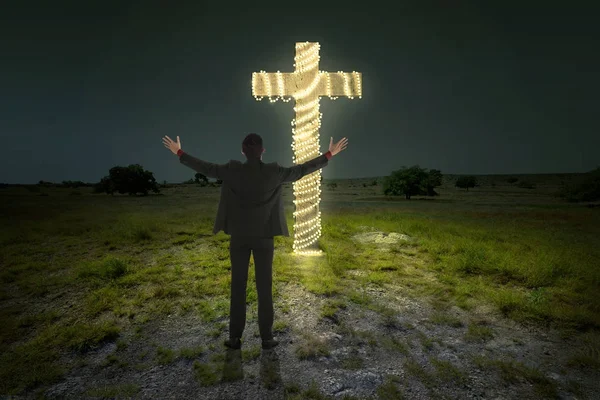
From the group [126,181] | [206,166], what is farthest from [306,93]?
[126,181]

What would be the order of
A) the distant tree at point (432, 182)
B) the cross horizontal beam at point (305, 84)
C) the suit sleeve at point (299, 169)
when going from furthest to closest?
the distant tree at point (432, 182) → the cross horizontal beam at point (305, 84) → the suit sleeve at point (299, 169)

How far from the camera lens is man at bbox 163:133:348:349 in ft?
11.7

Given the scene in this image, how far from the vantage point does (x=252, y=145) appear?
3.63m

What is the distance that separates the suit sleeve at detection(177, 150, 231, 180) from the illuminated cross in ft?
13.0

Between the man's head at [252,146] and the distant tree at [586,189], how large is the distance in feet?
122

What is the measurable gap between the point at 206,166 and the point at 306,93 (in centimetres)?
463

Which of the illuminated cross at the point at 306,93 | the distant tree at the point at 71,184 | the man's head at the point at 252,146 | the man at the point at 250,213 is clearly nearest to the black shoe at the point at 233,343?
the man at the point at 250,213

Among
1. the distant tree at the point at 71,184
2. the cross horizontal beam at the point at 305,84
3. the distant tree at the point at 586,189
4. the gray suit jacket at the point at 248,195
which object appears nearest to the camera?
the gray suit jacket at the point at 248,195

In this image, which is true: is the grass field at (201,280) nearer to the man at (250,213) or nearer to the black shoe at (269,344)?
the black shoe at (269,344)

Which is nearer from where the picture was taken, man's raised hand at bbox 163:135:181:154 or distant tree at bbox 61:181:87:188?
man's raised hand at bbox 163:135:181:154

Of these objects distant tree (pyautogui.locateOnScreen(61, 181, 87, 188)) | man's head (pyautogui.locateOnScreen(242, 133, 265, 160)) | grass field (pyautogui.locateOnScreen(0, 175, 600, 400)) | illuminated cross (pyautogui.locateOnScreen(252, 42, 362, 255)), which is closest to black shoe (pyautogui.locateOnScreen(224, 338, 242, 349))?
grass field (pyautogui.locateOnScreen(0, 175, 600, 400))

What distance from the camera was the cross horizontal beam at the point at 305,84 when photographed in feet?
24.0

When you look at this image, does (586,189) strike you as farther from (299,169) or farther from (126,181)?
(126,181)

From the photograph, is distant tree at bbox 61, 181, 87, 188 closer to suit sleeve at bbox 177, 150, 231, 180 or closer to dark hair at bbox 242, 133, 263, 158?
suit sleeve at bbox 177, 150, 231, 180
